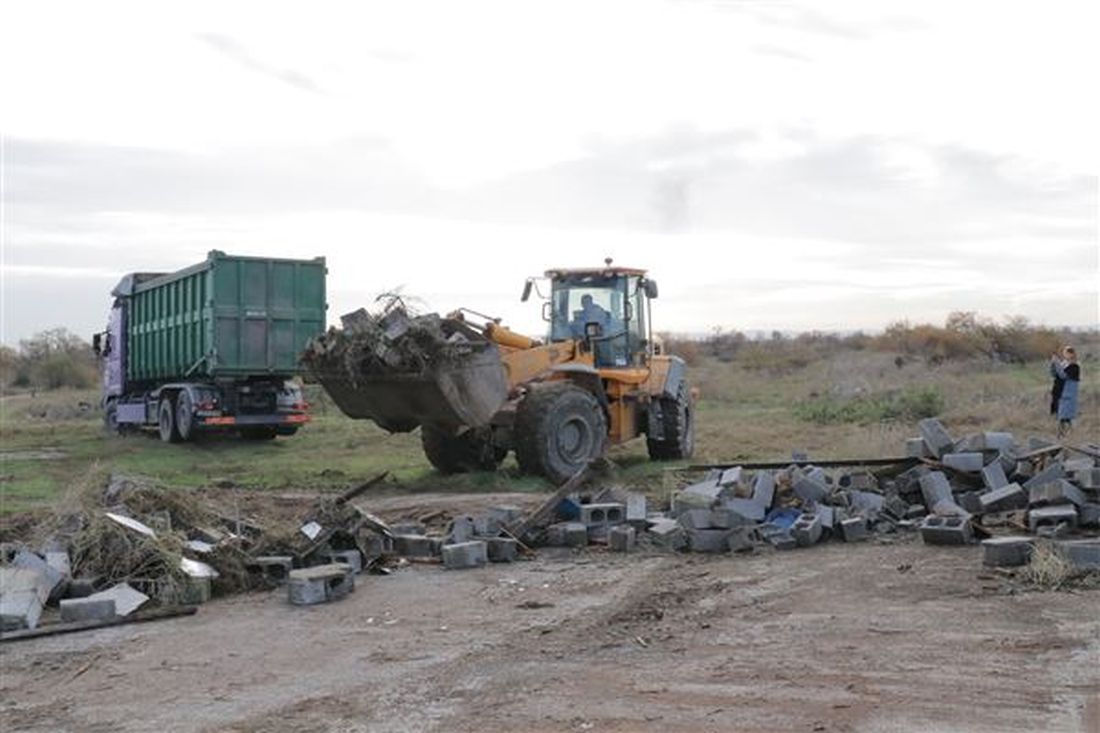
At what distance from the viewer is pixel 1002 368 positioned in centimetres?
4344

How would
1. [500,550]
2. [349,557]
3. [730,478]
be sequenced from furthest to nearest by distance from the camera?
1. [730,478]
2. [500,550]
3. [349,557]

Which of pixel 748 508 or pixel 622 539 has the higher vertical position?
pixel 748 508

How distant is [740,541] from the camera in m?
11.5

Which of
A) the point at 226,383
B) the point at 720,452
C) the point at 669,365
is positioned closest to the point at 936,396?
the point at 720,452

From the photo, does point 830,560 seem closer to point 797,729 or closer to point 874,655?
point 874,655

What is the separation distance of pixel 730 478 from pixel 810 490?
2.80 feet

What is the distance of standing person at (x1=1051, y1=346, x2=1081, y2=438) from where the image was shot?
19531mm

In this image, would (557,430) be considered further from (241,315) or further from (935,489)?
(241,315)

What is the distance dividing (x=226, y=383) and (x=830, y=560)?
14846 millimetres

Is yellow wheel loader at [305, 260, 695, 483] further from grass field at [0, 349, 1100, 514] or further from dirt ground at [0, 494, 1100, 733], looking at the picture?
dirt ground at [0, 494, 1100, 733]

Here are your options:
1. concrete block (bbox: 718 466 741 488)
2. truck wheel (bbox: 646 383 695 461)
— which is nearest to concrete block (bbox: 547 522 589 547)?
concrete block (bbox: 718 466 741 488)

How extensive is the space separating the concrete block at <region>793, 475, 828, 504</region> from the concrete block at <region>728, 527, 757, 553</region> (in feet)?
3.96

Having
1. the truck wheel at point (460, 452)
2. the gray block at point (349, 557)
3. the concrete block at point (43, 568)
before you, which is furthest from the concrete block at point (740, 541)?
the truck wheel at point (460, 452)

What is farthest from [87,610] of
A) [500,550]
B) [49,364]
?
[49,364]
